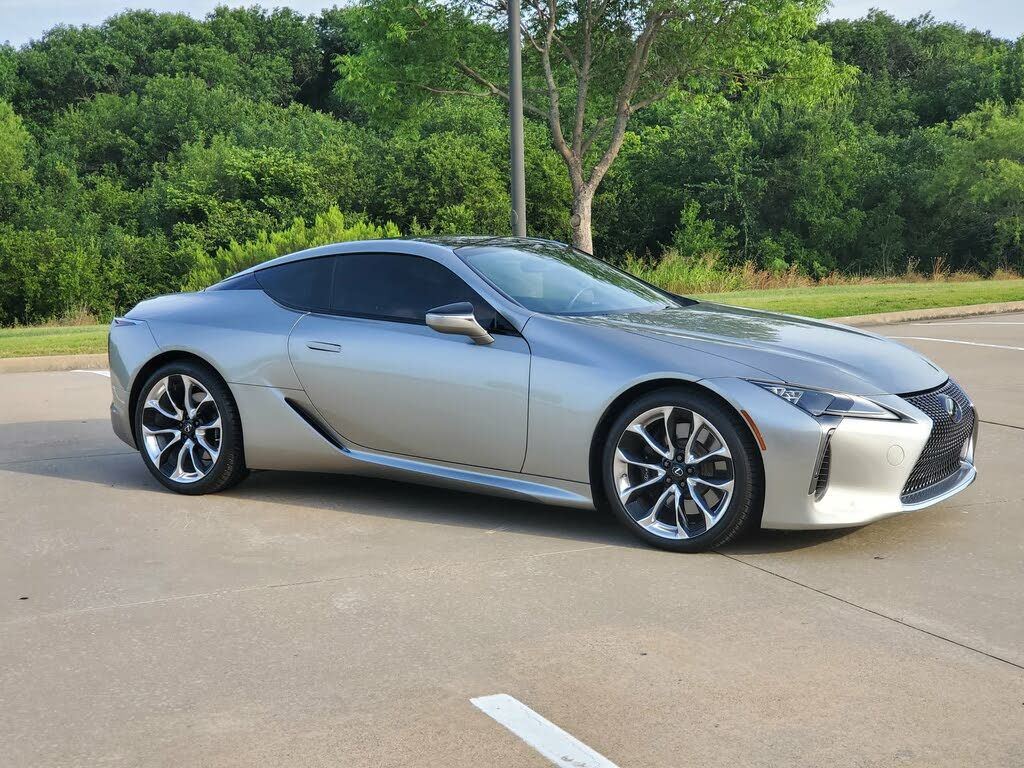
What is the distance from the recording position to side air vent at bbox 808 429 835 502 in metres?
5.27

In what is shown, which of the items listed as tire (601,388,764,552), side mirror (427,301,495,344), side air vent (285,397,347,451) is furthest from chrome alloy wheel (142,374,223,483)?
tire (601,388,764,552)

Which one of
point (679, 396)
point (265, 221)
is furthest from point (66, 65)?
point (679, 396)

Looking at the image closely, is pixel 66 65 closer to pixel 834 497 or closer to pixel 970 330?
pixel 970 330

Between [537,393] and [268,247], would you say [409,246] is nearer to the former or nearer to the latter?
[537,393]

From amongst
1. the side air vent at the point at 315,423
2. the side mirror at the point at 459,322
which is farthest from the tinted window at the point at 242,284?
the side mirror at the point at 459,322

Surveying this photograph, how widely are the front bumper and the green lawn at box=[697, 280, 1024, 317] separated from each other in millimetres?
13150

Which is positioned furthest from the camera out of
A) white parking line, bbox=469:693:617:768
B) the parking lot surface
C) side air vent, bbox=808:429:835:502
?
side air vent, bbox=808:429:835:502

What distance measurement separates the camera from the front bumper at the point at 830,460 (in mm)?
5277

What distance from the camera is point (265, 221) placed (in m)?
37.4

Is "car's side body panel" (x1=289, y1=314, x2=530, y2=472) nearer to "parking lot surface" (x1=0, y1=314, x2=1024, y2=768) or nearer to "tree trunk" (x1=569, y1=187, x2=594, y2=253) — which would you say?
"parking lot surface" (x1=0, y1=314, x2=1024, y2=768)

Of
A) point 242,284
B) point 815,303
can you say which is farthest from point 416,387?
point 815,303

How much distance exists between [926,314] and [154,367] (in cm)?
1393

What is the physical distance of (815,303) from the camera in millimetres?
20266

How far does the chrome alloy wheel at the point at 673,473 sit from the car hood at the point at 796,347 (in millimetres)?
377
